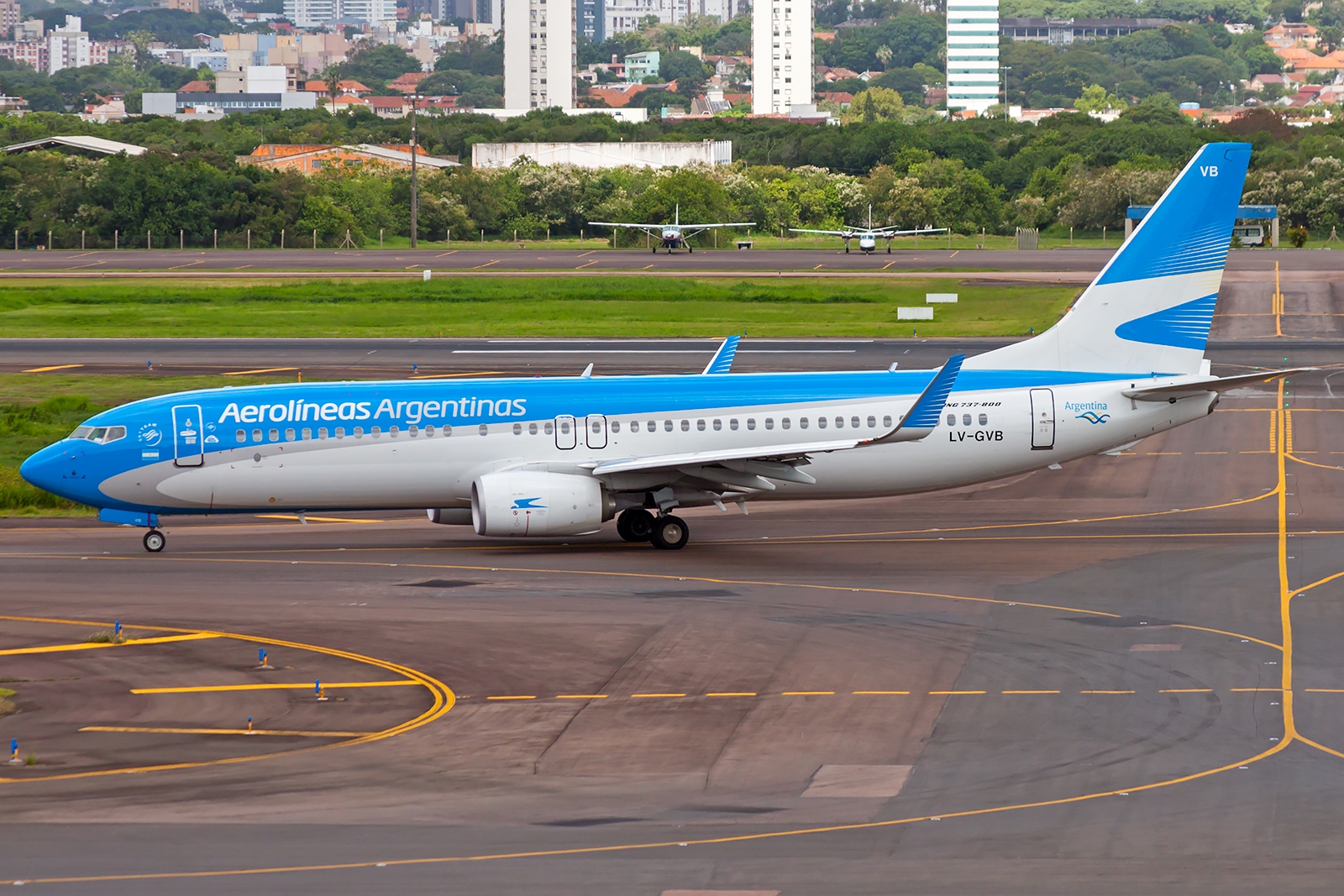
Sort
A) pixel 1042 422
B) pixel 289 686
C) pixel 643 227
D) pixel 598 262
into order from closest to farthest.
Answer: pixel 289 686, pixel 1042 422, pixel 598 262, pixel 643 227

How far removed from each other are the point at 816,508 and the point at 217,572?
642 inches

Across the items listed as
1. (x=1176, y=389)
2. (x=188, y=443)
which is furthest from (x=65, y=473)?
(x=1176, y=389)

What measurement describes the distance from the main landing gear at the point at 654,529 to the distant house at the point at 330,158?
141 metres

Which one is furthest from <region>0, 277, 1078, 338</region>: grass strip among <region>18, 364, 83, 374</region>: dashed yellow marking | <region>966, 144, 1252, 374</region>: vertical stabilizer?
<region>966, 144, 1252, 374</region>: vertical stabilizer

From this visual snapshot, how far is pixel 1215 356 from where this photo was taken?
237 feet

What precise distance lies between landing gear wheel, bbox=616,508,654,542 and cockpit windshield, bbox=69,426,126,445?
11.9 meters

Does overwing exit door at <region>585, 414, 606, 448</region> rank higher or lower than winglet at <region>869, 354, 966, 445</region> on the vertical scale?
lower

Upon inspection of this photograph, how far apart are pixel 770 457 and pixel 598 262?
92785mm

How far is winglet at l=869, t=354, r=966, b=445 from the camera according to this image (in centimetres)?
3619

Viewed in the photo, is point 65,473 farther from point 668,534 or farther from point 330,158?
point 330,158

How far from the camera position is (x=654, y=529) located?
39531mm

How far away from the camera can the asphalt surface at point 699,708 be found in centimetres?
1970

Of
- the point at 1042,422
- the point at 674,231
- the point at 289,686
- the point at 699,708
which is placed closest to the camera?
the point at 699,708

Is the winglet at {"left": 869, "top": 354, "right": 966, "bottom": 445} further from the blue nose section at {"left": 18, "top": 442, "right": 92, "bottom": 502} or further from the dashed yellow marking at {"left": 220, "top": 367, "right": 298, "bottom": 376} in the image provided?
the dashed yellow marking at {"left": 220, "top": 367, "right": 298, "bottom": 376}
